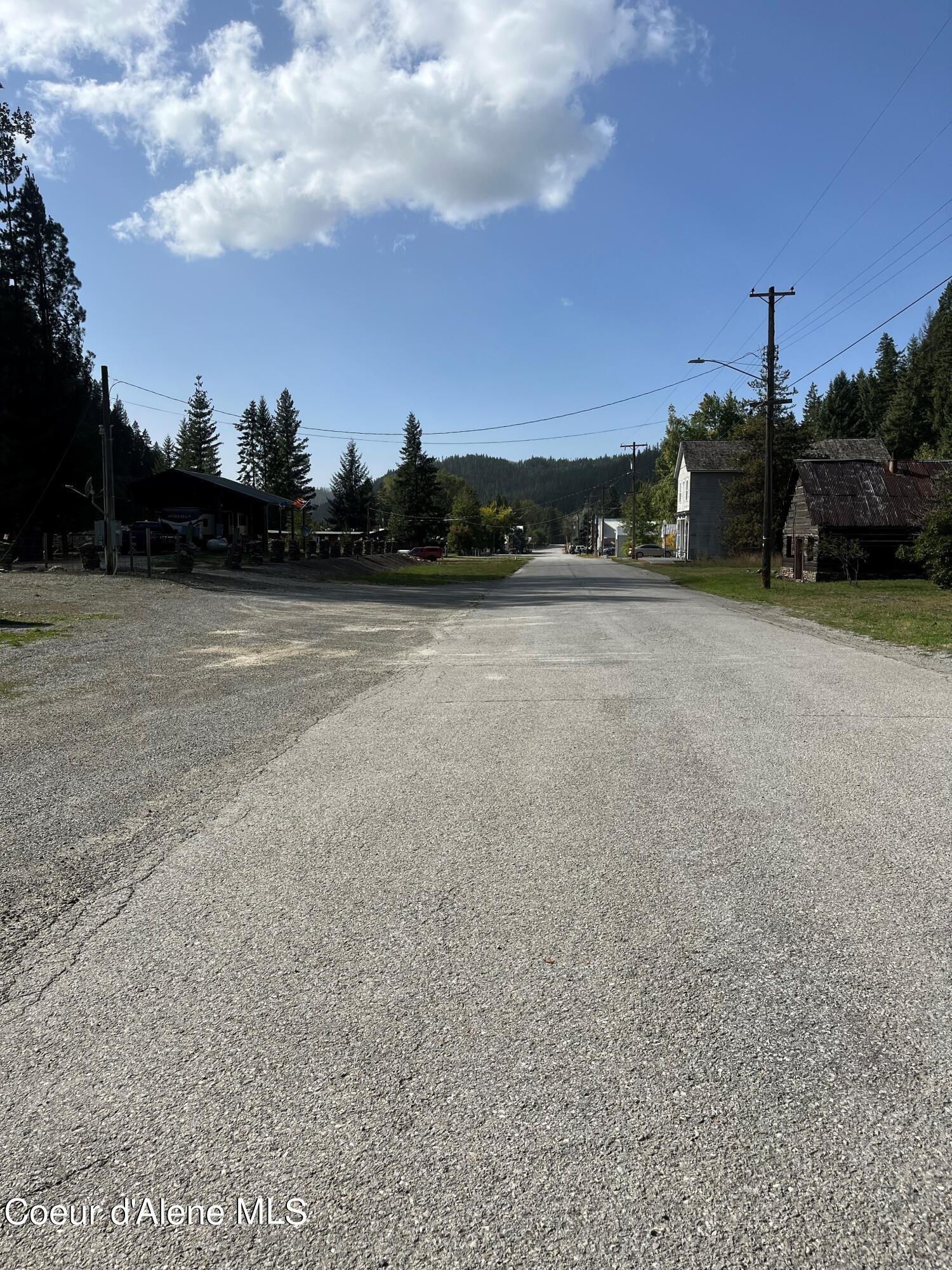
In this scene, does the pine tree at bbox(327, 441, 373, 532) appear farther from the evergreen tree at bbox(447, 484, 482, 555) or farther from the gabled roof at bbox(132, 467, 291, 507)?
the gabled roof at bbox(132, 467, 291, 507)

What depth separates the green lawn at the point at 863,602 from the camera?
16.2 metres

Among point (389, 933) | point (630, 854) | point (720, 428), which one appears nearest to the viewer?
point (389, 933)

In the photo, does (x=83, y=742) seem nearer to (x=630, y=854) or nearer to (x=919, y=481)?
(x=630, y=854)

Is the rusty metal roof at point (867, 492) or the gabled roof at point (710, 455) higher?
the gabled roof at point (710, 455)

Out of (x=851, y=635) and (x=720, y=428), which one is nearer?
(x=851, y=635)

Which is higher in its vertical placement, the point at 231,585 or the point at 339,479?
the point at 339,479

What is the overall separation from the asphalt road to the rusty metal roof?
3396cm

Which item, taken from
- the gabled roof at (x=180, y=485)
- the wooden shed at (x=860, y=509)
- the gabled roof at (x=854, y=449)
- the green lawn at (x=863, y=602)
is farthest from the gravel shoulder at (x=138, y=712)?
the gabled roof at (x=854, y=449)

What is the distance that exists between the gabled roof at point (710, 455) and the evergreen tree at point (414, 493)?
126ft

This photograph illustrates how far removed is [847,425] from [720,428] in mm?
27365

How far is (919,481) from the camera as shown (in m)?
38.8

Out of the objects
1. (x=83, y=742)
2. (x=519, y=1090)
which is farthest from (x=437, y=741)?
(x=519, y=1090)

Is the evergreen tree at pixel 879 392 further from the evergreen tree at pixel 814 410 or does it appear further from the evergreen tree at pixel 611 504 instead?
the evergreen tree at pixel 611 504

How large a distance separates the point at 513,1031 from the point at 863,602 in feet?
80.0
